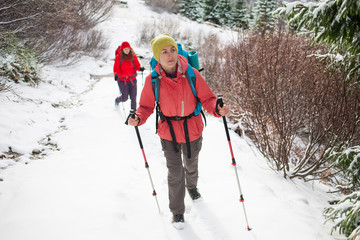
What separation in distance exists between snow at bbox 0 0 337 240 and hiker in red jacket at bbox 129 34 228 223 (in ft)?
1.80

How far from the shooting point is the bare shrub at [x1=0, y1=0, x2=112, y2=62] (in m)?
6.19

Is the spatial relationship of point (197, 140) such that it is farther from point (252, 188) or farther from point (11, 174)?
point (11, 174)

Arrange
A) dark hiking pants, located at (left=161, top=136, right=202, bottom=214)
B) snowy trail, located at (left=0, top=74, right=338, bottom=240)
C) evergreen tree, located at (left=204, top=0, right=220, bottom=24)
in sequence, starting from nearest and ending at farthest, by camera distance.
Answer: snowy trail, located at (left=0, top=74, right=338, bottom=240)
dark hiking pants, located at (left=161, top=136, right=202, bottom=214)
evergreen tree, located at (left=204, top=0, right=220, bottom=24)

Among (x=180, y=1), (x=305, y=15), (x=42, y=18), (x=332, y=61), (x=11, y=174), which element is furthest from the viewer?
(x=180, y=1)

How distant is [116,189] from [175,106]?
153 centimetres

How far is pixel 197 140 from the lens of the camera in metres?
2.43

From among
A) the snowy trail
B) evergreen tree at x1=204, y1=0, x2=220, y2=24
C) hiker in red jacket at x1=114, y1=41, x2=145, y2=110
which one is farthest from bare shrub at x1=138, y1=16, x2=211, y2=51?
the snowy trail

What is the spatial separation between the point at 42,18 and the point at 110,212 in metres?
7.81

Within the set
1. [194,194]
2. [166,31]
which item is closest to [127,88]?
[194,194]

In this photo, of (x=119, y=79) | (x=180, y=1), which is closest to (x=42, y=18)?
(x=119, y=79)

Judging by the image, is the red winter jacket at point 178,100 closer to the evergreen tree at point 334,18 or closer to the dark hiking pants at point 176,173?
the dark hiking pants at point 176,173

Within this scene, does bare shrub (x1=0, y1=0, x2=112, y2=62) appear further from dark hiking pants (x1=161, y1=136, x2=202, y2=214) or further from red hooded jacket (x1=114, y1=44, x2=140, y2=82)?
dark hiking pants (x1=161, y1=136, x2=202, y2=214)

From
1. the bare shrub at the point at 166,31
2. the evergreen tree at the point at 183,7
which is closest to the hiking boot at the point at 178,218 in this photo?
the bare shrub at the point at 166,31

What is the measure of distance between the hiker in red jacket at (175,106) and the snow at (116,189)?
0.55 m
